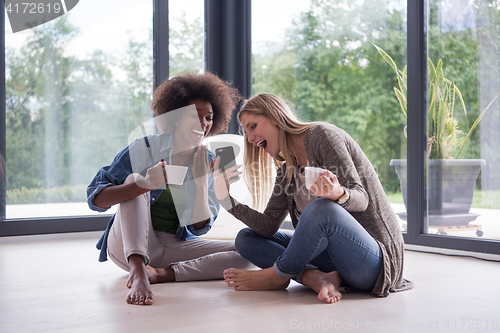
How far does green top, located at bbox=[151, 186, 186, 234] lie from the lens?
188 centimetres

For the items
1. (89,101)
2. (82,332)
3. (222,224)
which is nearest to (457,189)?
(222,224)

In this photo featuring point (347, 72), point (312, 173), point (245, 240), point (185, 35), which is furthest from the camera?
point (185, 35)

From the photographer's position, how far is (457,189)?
249 centimetres

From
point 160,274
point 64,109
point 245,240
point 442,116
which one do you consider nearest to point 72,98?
point 64,109

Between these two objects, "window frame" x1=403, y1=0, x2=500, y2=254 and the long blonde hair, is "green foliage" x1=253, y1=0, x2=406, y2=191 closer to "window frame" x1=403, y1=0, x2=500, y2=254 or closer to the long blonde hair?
"window frame" x1=403, y1=0, x2=500, y2=254

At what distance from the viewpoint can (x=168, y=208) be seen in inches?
74.5

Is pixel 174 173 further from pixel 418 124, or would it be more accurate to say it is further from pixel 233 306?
pixel 418 124

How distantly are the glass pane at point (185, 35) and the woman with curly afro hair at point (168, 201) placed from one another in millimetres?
1611

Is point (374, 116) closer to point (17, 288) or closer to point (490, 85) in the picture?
point (490, 85)

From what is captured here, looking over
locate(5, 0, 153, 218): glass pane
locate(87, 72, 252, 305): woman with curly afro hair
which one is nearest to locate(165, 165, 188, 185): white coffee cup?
locate(87, 72, 252, 305): woman with curly afro hair

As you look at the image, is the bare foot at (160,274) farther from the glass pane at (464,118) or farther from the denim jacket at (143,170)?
the glass pane at (464,118)

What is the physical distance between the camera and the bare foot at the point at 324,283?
1.46 m

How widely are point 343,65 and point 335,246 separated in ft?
6.15

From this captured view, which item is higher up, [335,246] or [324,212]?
[324,212]
